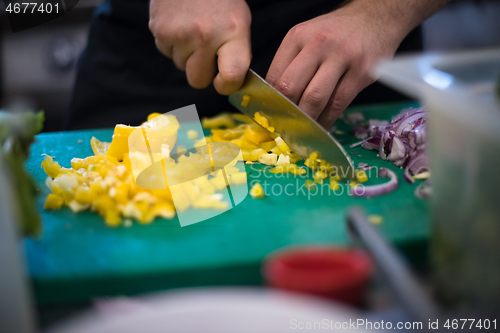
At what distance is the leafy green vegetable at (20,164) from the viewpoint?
2.12 feet

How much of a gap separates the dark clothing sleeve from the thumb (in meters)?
0.45

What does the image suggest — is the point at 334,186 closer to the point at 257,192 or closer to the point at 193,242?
the point at 257,192

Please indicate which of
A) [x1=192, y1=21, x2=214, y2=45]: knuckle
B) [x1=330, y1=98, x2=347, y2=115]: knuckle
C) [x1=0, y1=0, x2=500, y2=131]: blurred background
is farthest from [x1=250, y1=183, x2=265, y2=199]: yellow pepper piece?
[x1=0, y1=0, x2=500, y2=131]: blurred background

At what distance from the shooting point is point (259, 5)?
1.65 m

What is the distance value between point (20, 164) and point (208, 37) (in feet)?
2.59

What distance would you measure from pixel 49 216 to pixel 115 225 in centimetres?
18

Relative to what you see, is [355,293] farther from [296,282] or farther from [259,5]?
[259,5]

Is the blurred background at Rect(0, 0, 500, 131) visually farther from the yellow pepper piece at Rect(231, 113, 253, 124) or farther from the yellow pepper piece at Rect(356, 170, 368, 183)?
the yellow pepper piece at Rect(356, 170, 368, 183)

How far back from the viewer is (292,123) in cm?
117

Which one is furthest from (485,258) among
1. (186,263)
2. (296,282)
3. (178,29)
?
(178,29)

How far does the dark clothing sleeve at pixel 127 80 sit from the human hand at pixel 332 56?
19.7 inches

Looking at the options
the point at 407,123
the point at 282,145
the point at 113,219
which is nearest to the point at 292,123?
the point at 282,145

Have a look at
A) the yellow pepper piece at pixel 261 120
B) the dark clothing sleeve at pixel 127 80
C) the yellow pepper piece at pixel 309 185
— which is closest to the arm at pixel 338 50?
the yellow pepper piece at pixel 261 120

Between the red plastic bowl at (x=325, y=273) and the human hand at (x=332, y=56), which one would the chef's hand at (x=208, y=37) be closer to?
the human hand at (x=332, y=56)
